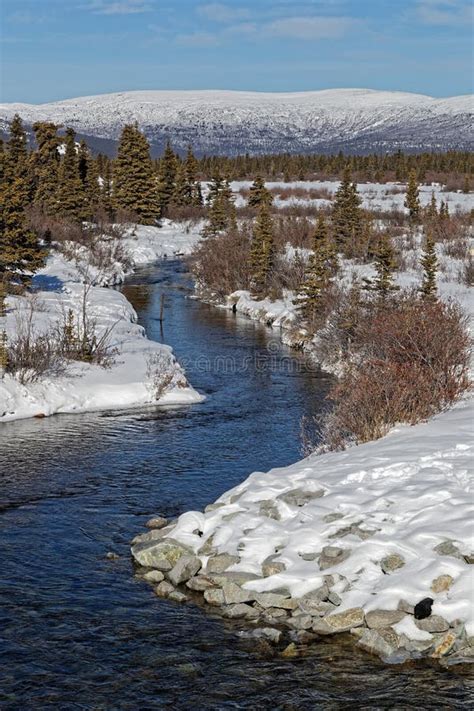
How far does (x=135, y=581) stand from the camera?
1393 centimetres

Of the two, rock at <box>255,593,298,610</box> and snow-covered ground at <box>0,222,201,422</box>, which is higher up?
snow-covered ground at <box>0,222,201,422</box>

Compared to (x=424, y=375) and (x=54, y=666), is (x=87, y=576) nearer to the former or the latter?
(x=54, y=666)

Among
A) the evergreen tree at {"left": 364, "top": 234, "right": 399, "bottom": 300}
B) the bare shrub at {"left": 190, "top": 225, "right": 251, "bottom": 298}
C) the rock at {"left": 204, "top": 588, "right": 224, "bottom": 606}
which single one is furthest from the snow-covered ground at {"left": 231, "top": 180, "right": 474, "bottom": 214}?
the rock at {"left": 204, "top": 588, "right": 224, "bottom": 606}

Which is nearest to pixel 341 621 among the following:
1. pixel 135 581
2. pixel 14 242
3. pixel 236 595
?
pixel 236 595

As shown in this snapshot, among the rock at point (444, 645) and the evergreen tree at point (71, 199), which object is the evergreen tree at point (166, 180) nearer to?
the evergreen tree at point (71, 199)

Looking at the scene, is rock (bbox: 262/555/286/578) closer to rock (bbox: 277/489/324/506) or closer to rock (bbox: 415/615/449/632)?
rock (bbox: 277/489/324/506)

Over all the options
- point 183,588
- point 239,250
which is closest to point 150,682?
point 183,588

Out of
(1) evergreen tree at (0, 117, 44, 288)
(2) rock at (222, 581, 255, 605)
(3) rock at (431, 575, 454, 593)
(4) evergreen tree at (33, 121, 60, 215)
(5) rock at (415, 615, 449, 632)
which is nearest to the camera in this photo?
(5) rock at (415, 615, 449, 632)

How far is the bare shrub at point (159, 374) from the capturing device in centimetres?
2612

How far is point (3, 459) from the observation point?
20.2m

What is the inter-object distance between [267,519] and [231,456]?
21.1 ft

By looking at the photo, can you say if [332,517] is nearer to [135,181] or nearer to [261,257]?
[261,257]

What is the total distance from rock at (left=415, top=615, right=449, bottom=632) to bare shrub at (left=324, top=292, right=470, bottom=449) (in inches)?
273

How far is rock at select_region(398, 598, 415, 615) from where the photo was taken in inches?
462
